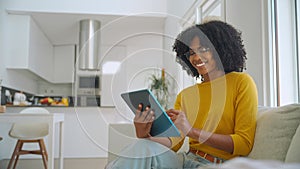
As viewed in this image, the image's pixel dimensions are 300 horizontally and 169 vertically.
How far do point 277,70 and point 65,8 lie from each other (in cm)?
343

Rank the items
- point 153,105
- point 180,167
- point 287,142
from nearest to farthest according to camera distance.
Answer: point 287,142
point 153,105
point 180,167

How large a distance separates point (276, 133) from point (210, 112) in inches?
12.8

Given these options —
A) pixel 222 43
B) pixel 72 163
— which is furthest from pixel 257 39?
pixel 72 163

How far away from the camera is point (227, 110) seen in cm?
134

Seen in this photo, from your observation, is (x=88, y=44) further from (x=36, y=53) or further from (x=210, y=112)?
(x=210, y=112)

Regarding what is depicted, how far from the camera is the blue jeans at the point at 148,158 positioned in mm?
1296

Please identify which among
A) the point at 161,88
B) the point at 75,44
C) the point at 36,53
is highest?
the point at 75,44

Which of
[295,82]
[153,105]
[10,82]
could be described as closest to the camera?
[153,105]

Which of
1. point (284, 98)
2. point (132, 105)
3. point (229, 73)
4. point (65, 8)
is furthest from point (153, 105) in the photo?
point (65, 8)

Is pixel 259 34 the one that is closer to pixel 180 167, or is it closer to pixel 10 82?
pixel 180 167

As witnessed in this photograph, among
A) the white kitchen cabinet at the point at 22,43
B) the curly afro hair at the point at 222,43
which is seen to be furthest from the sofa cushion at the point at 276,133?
the white kitchen cabinet at the point at 22,43

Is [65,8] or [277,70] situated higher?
[65,8]

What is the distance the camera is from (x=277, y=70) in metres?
2.01

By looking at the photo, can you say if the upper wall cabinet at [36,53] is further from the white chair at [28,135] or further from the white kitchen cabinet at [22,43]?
the white chair at [28,135]
